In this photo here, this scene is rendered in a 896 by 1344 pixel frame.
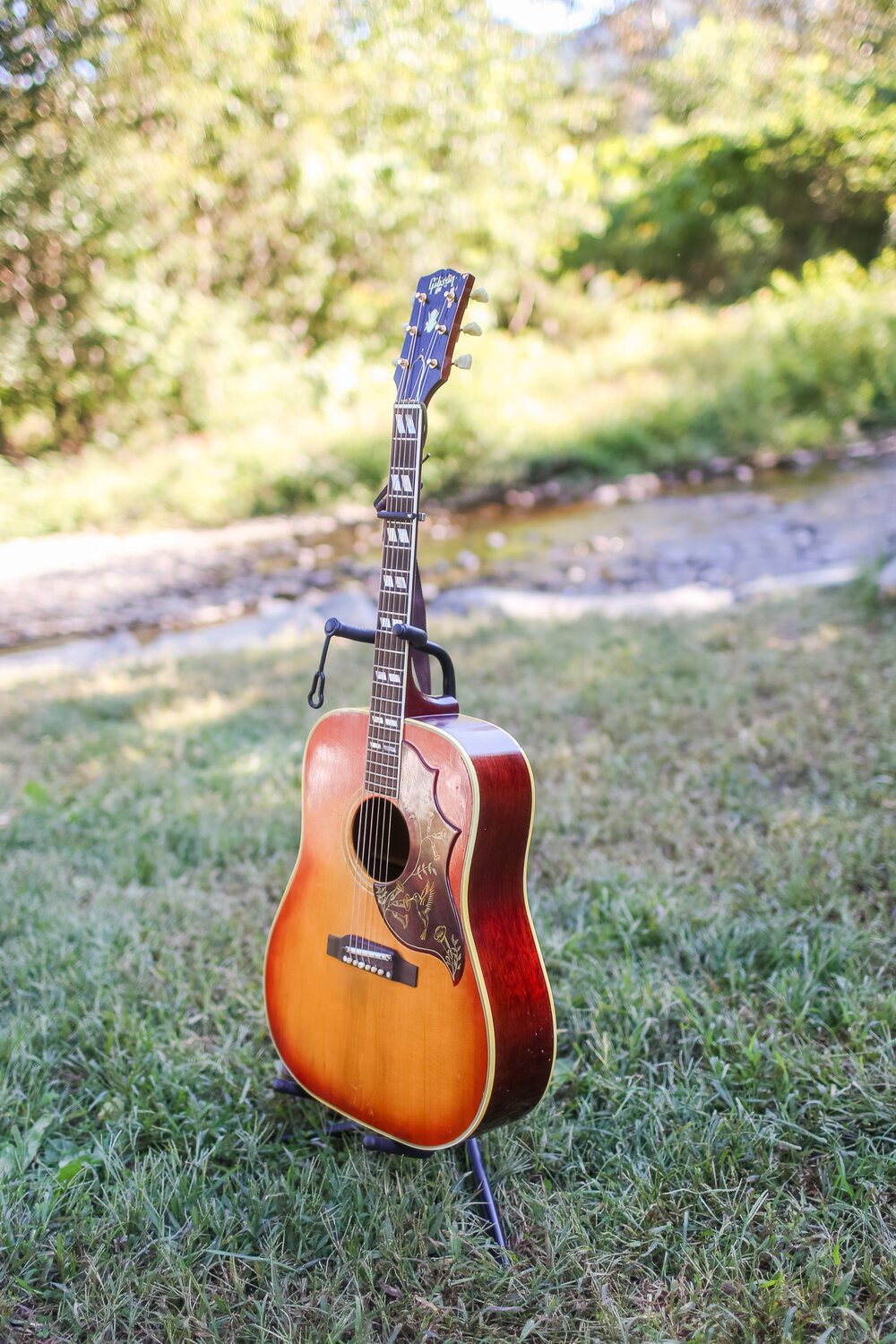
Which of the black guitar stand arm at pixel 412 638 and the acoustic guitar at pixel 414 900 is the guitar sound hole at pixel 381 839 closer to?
the acoustic guitar at pixel 414 900

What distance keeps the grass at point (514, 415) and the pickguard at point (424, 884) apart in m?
8.13

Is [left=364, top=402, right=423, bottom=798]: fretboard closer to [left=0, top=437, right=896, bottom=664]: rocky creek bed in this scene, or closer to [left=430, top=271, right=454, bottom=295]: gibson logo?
[left=430, top=271, right=454, bottom=295]: gibson logo

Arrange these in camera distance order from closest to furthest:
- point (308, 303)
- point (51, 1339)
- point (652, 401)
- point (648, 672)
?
point (51, 1339) → point (648, 672) → point (652, 401) → point (308, 303)

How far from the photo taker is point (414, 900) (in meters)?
1.37

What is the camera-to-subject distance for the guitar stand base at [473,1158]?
1372mm

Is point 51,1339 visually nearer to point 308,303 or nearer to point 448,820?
point 448,820

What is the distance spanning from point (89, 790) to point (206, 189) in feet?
31.9

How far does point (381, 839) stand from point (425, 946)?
0.63ft

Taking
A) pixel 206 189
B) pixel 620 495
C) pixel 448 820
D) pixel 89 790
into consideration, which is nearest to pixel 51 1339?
pixel 448 820

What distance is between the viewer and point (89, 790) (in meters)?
3.08

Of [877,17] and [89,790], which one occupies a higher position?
[877,17]

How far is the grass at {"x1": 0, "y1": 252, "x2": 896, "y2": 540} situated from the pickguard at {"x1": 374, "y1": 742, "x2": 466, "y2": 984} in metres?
8.13

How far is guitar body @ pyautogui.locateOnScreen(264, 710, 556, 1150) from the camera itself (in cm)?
130

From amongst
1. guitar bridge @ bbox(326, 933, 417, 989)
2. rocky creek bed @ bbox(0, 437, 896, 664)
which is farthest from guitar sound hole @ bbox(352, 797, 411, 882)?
rocky creek bed @ bbox(0, 437, 896, 664)
